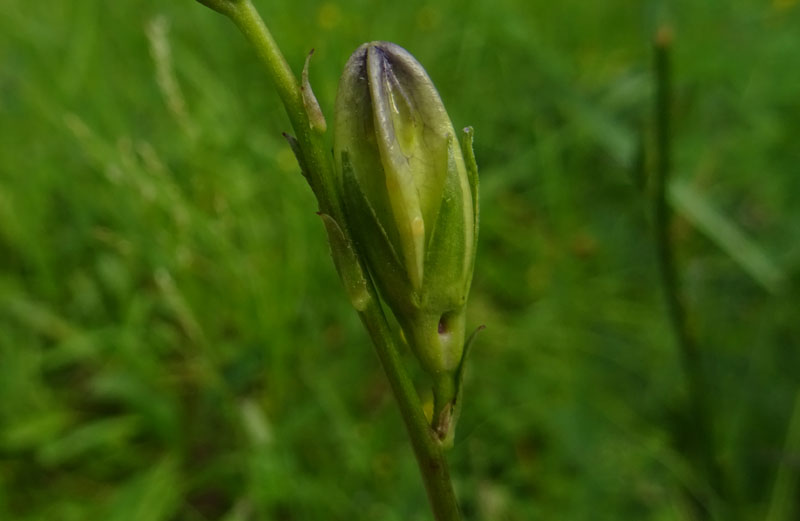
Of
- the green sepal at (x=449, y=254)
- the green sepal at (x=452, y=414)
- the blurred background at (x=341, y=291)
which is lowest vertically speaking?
the blurred background at (x=341, y=291)

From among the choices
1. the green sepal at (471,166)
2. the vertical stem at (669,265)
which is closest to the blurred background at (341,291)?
the vertical stem at (669,265)

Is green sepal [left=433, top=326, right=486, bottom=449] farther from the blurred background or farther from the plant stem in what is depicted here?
the blurred background

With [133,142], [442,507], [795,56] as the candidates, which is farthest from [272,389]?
[795,56]

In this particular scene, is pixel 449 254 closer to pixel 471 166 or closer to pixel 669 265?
pixel 471 166

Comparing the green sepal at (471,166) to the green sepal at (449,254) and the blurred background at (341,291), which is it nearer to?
the green sepal at (449,254)

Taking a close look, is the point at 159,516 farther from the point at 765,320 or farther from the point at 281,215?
the point at 765,320

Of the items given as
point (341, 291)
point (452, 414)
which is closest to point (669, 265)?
point (452, 414)

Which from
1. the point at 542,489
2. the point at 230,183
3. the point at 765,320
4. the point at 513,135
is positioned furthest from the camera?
the point at 513,135
